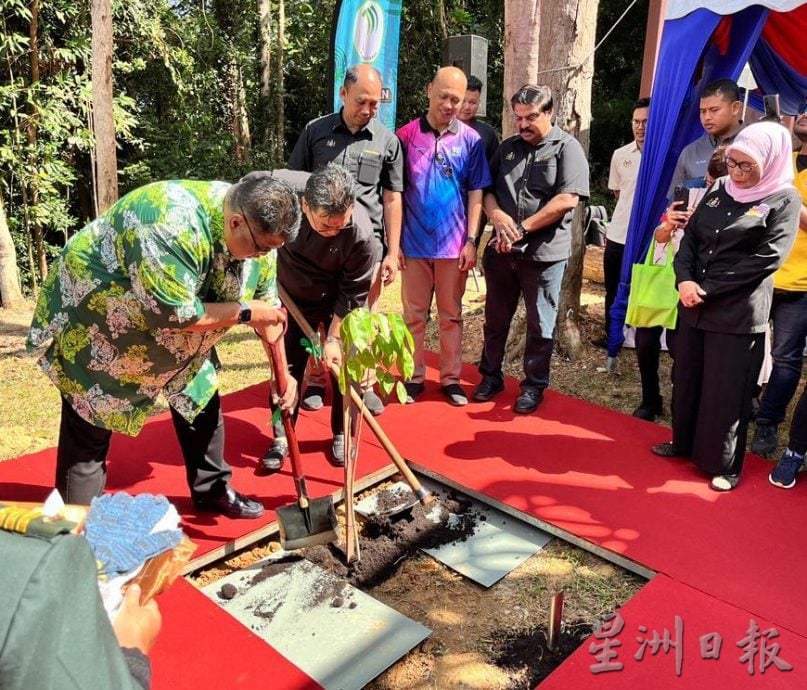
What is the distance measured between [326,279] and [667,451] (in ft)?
6.35

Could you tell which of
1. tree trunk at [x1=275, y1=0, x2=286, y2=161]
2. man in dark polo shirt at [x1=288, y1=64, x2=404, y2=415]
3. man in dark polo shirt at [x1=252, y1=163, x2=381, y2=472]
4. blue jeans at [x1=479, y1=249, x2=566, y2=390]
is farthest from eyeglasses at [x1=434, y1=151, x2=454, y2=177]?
tree trunk at [x1=275, y1=0, x2=286, y2=161]

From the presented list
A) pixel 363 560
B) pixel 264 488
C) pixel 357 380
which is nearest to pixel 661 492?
pixel 363 560

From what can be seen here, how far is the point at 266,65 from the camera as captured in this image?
1171cm

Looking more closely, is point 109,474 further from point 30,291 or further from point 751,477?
point 30,291

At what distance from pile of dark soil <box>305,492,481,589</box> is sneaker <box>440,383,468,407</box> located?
92cm

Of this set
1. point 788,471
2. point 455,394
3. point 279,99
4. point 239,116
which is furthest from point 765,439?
point 239,116

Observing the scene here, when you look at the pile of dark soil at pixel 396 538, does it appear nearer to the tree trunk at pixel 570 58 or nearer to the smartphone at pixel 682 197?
the smartphone at pixel 682 197

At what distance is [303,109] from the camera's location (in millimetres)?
13969

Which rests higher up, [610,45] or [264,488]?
[610,45]

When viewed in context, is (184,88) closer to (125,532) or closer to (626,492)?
(626,492)

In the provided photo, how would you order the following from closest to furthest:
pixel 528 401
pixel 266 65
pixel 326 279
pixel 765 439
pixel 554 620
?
pixel 554 620 → pixel 326 279 → pixel 765 439 → pixel 528 401 → pixel 266 65

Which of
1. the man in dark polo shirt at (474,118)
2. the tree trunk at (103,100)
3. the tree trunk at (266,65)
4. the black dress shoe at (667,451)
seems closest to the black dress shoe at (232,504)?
the black dress shoe at (667,451)

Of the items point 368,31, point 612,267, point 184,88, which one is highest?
point 368,31

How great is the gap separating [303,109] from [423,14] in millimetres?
3077
